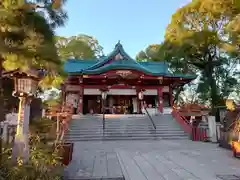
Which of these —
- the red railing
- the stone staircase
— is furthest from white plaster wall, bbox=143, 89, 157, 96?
the red railing

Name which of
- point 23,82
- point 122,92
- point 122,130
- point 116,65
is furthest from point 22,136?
point 122,92

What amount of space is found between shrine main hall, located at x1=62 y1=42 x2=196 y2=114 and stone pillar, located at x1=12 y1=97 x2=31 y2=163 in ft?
37.4

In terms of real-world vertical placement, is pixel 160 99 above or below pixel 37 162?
above

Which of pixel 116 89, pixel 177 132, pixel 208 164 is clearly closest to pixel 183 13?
pixel 116 89

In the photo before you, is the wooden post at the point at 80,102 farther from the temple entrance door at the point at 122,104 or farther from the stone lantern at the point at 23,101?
the stone lantern at the point at 23,101

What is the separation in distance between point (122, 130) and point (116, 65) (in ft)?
18.1

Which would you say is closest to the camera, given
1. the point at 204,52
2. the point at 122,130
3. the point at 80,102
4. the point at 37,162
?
the point at 37,162

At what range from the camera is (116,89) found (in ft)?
55.0

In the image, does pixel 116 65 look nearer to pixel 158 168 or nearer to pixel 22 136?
pixel 158 168

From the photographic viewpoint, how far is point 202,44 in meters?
17.1

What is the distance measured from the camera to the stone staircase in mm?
10328

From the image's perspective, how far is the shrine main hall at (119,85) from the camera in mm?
15320

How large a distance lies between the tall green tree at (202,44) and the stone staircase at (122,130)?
677 cm

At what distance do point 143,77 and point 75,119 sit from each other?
5.93 metres
